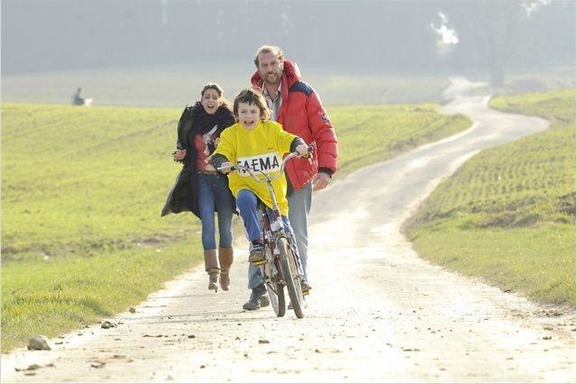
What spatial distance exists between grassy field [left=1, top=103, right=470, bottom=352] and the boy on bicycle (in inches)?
69.5

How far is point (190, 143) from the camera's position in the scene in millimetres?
12836

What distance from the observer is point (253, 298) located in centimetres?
1204

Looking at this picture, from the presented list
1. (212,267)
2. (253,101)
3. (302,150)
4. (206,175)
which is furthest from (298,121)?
(212,267)

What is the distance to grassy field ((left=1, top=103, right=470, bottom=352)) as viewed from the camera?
45.4ft

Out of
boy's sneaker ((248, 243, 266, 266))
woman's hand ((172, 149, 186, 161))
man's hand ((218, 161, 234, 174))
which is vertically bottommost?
boy's sneaker ((248, 243, 266, 266))

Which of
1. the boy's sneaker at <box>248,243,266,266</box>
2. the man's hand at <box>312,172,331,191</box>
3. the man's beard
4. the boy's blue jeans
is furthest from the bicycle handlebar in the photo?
the man's beard

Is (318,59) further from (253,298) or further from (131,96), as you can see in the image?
(253,298)

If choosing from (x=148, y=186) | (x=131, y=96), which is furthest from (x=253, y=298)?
(x=131, y=96)

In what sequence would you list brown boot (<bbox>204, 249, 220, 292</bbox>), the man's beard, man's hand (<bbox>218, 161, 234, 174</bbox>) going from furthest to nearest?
brown boot (<bbox>204, 249, 220, 292</bbox>) < the man's beard < man's hand (<bbox>218, 161, 234, 174</bbox>)

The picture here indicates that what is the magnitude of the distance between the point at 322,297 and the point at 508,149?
129 ft

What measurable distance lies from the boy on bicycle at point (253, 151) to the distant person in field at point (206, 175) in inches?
65.7

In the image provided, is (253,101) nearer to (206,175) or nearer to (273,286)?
(273,286)

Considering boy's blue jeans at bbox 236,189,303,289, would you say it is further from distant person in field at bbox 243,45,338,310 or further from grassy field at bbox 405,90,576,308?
grassy field at bbox 405,90,576,308

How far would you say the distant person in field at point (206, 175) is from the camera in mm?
12672
